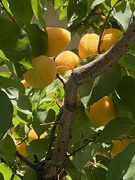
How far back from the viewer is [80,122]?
2.80ft

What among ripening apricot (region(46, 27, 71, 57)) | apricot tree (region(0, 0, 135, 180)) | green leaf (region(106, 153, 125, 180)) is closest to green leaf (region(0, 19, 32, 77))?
apricot tree (region(0, 0, 135, 180))

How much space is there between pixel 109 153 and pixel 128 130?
26cm

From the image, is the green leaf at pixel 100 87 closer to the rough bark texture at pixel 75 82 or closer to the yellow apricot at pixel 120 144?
the rough bark texture at pixel 75 82

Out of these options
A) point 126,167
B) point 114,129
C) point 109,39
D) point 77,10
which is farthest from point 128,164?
point 77,10

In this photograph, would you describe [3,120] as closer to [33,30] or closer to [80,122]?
[33,30]

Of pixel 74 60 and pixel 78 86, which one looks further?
pixel 74 60

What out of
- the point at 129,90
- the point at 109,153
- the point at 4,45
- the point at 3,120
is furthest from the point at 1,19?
the point at 109,153

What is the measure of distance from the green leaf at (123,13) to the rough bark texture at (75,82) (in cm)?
9

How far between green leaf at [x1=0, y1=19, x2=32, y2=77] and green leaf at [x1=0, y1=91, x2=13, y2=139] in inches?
1.8

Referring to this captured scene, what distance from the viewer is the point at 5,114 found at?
0.58 m

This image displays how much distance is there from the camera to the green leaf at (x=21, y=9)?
25.6 inches

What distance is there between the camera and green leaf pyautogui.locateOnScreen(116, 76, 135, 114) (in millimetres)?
778

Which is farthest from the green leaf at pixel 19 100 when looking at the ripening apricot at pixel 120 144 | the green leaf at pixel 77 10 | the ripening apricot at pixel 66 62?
the green leaf at pixel 77 10

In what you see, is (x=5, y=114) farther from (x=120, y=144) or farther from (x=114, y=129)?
(x=120, y=144)
